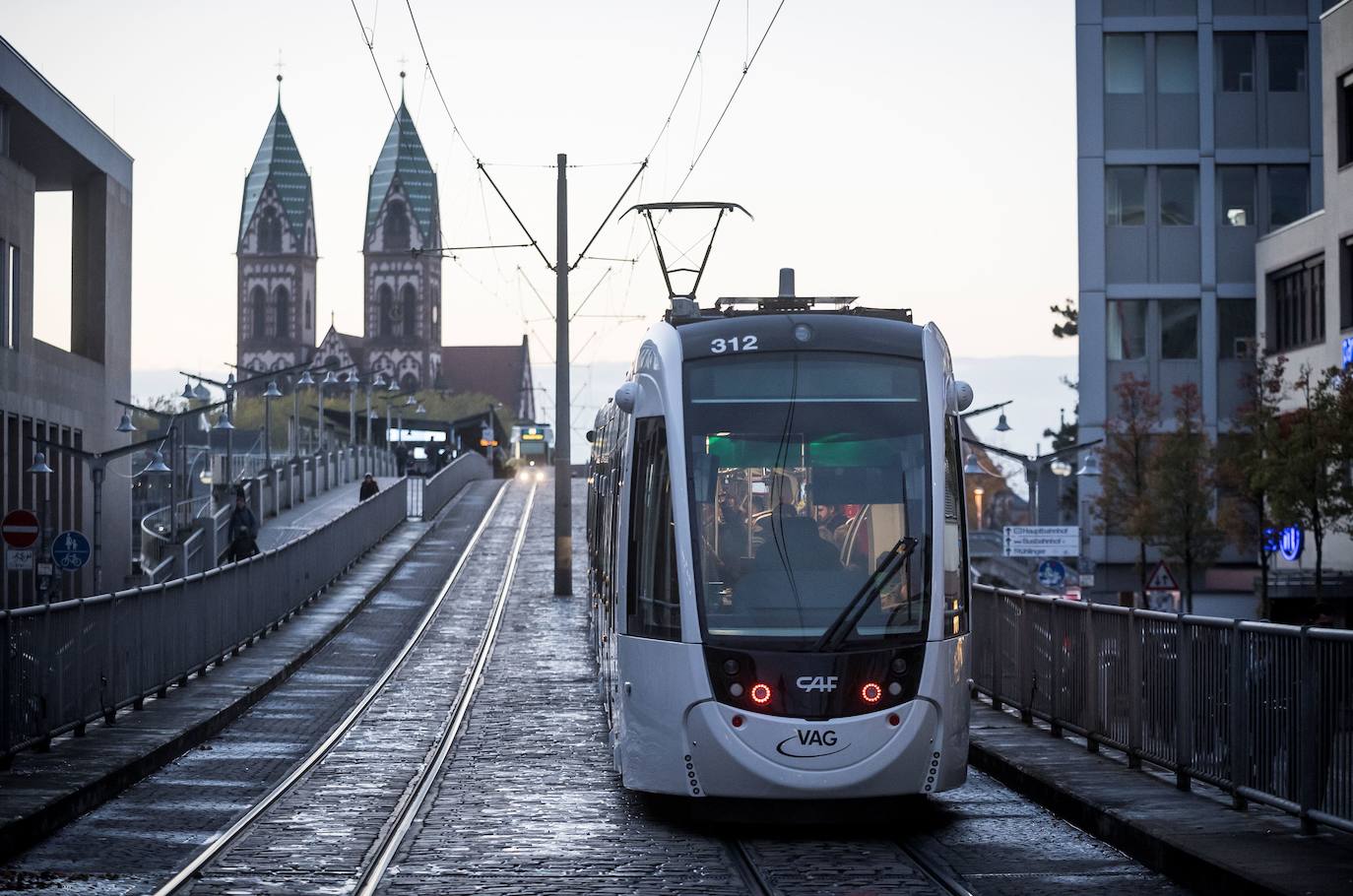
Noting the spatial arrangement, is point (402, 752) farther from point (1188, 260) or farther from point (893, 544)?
point (1188, 260)

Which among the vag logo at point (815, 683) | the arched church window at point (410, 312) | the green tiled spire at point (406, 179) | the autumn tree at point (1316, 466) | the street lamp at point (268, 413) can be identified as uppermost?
the green tiled spire at point (406, 179)

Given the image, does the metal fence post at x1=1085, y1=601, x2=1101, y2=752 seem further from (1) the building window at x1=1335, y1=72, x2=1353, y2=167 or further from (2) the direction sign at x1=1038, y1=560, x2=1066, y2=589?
(1) the building window at x1=1335, y1=72, x2=1353, y2=167

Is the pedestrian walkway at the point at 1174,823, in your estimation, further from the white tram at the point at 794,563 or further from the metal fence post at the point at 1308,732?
the white tram at the point at 794,563

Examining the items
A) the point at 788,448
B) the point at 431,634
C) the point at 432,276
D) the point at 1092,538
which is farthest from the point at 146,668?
the point at 432,276

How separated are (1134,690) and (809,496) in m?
3.12

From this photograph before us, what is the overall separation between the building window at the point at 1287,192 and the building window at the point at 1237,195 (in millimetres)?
534

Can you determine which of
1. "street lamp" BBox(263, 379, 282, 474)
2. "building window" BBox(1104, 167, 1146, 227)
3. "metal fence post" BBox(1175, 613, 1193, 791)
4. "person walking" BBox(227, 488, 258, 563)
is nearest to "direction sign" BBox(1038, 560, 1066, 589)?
"person walking" BBox(227, 488, 258, 563)

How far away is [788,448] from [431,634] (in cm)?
1909

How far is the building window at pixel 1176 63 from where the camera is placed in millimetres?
49719

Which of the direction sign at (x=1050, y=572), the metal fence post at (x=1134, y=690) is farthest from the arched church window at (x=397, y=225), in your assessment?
the metal fence post at (x=1134, y=690)

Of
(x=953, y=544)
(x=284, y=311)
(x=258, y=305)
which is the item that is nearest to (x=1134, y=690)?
(x=953, y=544)

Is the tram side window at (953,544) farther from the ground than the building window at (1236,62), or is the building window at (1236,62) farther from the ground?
the building window at (1236,62)

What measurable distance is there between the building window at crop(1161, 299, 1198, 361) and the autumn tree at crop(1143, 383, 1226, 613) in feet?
21.0

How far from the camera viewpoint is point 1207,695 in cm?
1187
